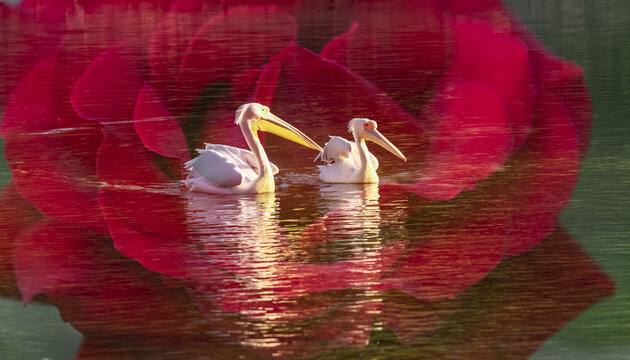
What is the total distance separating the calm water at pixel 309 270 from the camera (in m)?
3.92

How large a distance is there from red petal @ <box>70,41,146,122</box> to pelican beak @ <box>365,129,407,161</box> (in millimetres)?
2645

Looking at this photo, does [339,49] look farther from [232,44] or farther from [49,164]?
[49,164]

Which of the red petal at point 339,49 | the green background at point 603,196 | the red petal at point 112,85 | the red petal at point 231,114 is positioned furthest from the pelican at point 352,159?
the red petal at point 339,49

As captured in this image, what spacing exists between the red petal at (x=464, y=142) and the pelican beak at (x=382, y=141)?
7.4 inches

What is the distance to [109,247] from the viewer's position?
5293 mm

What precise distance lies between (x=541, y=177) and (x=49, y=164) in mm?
2964

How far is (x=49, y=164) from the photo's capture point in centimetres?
721

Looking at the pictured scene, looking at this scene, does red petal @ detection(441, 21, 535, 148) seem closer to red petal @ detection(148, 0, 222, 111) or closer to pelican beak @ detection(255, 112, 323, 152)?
pelican beak @ detection(255, 112, 323, 152)

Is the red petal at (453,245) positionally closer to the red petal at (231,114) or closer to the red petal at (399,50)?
the red petal at (231,114)

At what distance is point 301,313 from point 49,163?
3492 millimetres

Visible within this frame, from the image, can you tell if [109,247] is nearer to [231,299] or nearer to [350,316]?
[231,299]

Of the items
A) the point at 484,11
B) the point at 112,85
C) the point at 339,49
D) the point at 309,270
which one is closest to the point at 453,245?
the point at 309,270

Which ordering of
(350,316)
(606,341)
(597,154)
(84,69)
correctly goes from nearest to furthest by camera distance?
(606,341) < (350,316) < (597,154) < (84,69)

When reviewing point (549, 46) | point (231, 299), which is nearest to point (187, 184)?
point (231, 299)
